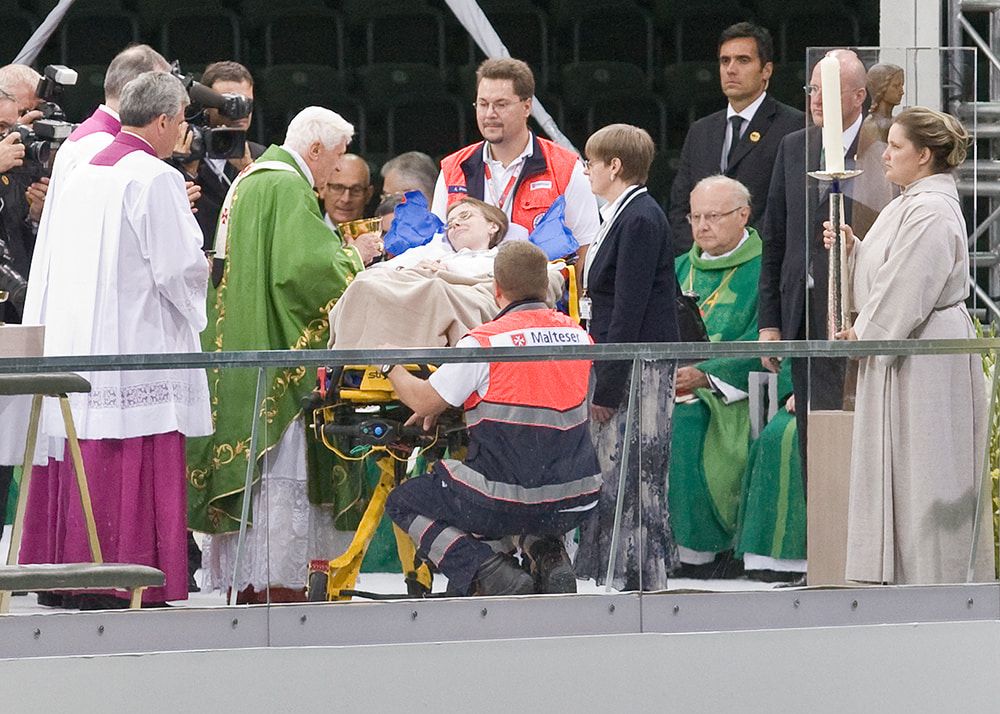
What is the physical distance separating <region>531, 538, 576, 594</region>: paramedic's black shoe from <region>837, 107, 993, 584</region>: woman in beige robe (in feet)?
2.15

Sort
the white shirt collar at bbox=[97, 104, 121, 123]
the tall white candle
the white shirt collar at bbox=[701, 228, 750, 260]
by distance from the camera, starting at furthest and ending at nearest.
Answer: the white shirt collar at bbox=[701, 228, 750, 260] → the white shirt collar at bbox=[97, 104, 121, 123] → the tall white candle

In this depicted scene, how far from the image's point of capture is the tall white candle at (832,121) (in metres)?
4.24

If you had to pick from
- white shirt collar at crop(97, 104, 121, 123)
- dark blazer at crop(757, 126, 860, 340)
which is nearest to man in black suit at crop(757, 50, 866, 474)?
dark blazer at crop(757, 126, 860, 340)

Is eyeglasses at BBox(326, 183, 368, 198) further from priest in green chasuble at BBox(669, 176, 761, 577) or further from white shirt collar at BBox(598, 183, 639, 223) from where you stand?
priest in green chasuble at BBox(669, 176, 761, 577)

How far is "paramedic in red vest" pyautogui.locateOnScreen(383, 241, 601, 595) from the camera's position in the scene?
380cm

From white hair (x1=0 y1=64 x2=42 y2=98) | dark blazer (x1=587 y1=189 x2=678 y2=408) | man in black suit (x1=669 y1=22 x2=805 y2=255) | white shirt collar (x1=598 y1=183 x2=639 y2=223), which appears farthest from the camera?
man in black suit (x1=669 y1=22 x2=805 y2=255)

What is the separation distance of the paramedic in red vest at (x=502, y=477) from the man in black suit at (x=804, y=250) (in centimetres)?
50

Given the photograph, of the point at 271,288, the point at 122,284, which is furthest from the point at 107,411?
the point at 271,288

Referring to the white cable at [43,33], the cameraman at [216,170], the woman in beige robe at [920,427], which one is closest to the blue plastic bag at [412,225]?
the cameraman at [216,170]

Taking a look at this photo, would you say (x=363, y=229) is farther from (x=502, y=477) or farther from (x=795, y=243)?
(x=502, y=477)

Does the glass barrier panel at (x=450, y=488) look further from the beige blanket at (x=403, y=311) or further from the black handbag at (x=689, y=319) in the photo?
the black handbag at (x=689, y=319)

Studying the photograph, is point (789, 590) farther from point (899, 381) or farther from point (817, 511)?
point (899, 381)

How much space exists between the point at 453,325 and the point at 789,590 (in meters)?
1.10

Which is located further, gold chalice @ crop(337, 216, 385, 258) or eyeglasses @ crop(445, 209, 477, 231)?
gold chalice @ crop(337, 216, 385, 258)
